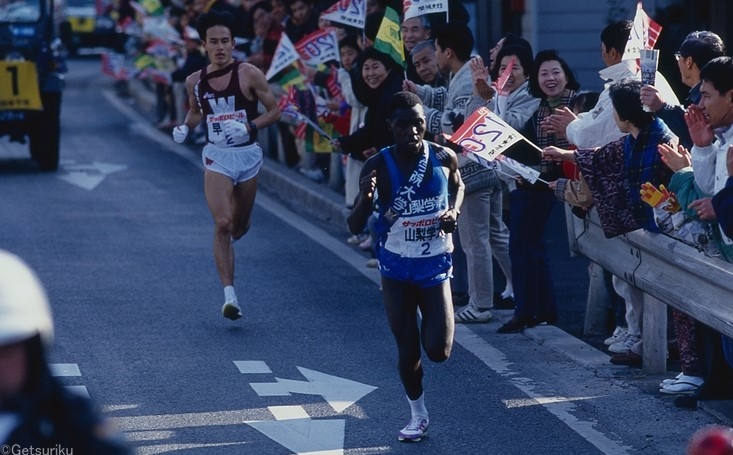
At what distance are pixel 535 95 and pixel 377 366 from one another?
2159mm

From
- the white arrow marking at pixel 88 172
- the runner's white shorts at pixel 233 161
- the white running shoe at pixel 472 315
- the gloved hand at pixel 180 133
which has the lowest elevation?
the white arrow marking at pixel 88 172

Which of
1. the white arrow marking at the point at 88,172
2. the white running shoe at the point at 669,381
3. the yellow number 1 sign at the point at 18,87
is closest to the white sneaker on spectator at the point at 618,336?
the white running shoe at the point at 669,381

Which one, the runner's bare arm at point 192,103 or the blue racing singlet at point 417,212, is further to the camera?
the runner's bare arm at point 192,103

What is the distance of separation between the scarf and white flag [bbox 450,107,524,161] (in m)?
0.64

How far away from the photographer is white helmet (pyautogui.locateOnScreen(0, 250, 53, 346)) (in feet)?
9.18

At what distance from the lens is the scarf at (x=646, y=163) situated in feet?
25.6

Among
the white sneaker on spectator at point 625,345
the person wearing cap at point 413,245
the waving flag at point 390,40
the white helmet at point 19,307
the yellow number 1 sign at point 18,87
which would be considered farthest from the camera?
the yellow number 1 sign at point 18,87

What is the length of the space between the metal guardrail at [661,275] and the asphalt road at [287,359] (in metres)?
0.32

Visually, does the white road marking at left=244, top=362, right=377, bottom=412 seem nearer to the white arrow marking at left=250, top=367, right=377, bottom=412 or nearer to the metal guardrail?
the white arrow marking at left=250, top=367, right=377, bottom=412

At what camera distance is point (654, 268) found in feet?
25.6

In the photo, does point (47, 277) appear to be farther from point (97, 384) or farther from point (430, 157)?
point (430, 157)

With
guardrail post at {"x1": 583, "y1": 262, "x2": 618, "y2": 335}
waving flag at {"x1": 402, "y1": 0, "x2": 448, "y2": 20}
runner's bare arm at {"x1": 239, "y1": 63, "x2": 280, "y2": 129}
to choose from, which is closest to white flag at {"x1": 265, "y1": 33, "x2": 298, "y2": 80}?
waving flag at {"x1": 402, "y1": 0, "x2": 448, "y2": 20}

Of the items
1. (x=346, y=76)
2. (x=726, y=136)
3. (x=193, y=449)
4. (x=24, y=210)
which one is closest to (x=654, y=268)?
(x=726, y=136)

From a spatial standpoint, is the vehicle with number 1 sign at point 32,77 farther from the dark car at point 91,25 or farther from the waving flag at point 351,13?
the dark car at point 91,25
